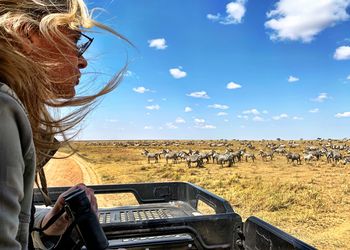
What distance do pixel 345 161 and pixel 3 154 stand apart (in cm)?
3390

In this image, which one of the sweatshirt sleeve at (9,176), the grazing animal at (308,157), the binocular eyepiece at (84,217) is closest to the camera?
the sweatshirt sleeve at (9,176)

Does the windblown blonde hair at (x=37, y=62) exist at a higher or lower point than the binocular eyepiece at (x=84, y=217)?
higher

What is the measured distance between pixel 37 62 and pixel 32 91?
4.0 inches

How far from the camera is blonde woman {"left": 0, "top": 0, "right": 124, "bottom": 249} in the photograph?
0.89 metres

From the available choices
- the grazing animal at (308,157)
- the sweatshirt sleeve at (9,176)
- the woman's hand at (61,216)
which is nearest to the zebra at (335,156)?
the grazing animal at (308,157)

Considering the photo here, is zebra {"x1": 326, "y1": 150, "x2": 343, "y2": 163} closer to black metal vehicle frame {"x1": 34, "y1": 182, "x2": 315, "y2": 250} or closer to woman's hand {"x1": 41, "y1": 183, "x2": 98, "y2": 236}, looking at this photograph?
black metal vehicle frame {"x1": 34, "y1": 182, "x2": 315, "y2": 250}

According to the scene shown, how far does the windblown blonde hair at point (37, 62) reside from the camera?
42.4 inches

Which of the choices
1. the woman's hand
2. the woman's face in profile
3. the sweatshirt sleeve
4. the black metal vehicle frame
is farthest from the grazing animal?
the sweatshirt sleeve

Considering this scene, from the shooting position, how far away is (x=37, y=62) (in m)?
1.18

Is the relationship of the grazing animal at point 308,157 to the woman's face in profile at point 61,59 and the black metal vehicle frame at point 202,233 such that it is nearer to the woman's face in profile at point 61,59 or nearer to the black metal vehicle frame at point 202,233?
the black metal vehicle frame at point 202,233

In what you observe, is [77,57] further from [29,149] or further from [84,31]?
[29,149]

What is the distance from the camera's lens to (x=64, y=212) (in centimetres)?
151

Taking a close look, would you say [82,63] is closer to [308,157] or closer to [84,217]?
[84,217]

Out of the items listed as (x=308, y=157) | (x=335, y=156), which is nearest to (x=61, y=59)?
(x=335, y=156)
